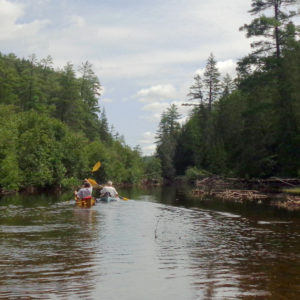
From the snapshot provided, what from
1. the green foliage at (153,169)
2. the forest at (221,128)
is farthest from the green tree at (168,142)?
the forest at (221,128)

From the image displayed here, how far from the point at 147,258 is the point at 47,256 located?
2.74 meters

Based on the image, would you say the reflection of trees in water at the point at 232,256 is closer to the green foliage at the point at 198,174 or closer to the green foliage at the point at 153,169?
the green foliage at the point at 198,174

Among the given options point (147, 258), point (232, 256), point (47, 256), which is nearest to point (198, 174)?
point (232, 256)

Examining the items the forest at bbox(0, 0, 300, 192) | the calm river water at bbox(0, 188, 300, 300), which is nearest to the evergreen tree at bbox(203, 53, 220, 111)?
the forest at bbox(0, 0, 300, 192)

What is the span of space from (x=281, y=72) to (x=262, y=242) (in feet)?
115

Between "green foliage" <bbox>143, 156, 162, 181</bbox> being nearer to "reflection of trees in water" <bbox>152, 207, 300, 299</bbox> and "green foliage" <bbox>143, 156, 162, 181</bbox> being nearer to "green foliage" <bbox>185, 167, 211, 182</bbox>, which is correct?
"green foliage" <bbox>185, 167, 211, 182</bbox>

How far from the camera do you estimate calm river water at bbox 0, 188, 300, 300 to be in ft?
26.0

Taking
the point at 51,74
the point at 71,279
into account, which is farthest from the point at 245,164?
the point at 51,74

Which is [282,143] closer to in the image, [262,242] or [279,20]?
[279,20]

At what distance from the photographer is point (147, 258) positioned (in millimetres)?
10961

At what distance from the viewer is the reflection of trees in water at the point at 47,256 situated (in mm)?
8023

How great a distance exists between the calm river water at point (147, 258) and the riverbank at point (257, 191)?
429 inches

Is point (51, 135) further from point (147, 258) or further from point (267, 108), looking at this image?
point (147, 258)

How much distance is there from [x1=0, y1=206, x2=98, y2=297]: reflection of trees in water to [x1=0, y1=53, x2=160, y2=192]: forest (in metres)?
18.8
